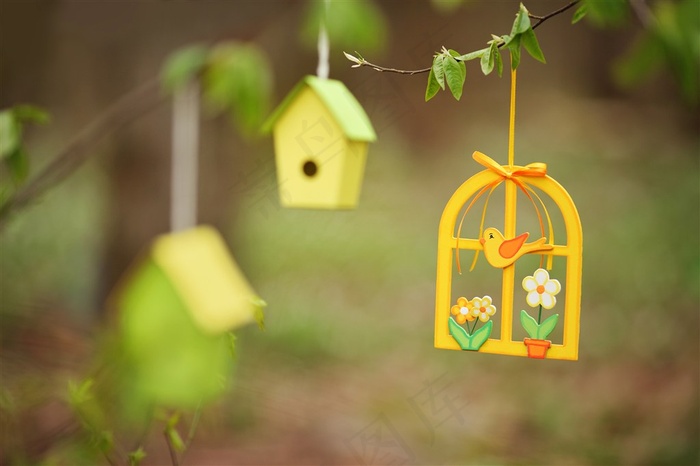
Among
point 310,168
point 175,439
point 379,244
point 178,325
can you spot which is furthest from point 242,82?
point 379,244

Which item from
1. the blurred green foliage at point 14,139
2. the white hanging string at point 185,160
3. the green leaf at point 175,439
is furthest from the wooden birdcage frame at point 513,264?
the white hanging string at point 185,160

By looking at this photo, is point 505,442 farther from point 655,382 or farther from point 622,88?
point 622,88

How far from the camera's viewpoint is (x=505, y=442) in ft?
8.29

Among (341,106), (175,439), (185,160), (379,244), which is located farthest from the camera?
(379,244)

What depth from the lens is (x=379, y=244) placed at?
9.43 ft

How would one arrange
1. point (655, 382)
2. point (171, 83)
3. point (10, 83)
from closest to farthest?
point (171, 83) < point (10, 83) < point (655, 382)

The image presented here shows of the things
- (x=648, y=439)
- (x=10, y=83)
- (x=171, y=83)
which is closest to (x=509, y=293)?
(x=171, y=83)

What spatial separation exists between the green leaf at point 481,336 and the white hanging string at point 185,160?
52.5 inches

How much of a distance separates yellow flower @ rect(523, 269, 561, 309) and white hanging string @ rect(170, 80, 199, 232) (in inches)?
52.7

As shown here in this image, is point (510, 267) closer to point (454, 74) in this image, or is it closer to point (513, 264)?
point (513, 264)

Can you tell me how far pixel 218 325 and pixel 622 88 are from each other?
92.7 inches

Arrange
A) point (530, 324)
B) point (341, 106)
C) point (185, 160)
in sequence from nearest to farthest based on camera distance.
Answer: point (530, 324) → point (341, 106) → point (185, 160)

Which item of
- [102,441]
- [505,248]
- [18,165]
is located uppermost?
[18,165]

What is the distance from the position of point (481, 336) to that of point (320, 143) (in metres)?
0.40
